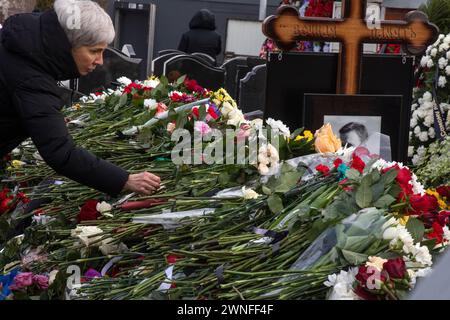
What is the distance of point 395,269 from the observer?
8.11ft

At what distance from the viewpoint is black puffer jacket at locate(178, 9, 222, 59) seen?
14242 millimetres

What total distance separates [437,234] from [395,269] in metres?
0.39

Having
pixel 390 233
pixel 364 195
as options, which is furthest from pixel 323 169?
pixel 390 233

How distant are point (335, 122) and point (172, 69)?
6000mm

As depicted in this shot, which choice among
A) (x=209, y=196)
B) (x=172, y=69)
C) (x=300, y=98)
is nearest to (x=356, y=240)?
(x=209, y=196)

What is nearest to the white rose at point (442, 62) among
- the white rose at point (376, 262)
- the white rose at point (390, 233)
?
the white rose at point (390, 233)

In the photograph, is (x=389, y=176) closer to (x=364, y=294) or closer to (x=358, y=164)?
(x=358, y=164)

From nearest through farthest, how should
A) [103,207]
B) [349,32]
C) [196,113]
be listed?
[103,207] < [196,113] < [349,32]

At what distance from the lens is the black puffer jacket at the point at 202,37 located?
14242mm

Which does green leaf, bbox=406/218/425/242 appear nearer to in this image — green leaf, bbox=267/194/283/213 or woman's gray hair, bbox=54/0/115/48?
green leaf, bbox=267/194/283/213

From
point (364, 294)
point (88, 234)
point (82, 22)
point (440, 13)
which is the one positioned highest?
point (440, 13)

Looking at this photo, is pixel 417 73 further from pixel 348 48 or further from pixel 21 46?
pixel 21 46

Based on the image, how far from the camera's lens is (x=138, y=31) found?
17.2m

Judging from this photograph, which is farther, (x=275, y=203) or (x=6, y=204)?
(x=6, y=204)
